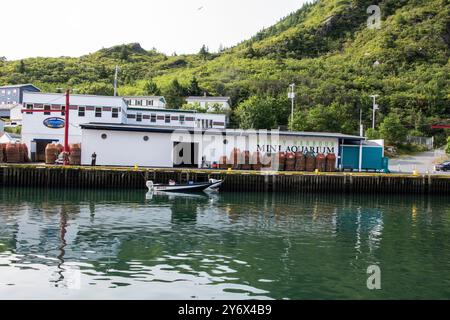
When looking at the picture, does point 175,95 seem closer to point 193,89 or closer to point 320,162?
point 193,89

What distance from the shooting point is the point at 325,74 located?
13562 centimetres

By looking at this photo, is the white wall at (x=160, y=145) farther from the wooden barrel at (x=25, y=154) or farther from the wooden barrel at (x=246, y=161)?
the wooden barrel at (x=25, y=154)

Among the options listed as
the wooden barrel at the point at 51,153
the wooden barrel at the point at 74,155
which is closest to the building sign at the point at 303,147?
the wooden barrel at the point at 74,155

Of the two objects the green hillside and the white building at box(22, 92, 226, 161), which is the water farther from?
the green hillside

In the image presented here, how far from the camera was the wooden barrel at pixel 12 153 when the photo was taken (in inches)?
1955

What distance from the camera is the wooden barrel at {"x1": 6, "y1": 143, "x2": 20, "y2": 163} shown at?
4966 centimetres

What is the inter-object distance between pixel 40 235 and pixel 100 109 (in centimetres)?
3485

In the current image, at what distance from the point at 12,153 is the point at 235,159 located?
23593 millimetres

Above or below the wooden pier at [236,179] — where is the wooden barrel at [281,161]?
above

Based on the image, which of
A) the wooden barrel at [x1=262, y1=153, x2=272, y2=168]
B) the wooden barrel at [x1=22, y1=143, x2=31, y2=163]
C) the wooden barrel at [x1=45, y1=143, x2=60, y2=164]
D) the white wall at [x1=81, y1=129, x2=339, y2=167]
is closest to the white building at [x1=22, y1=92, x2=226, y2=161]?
the wooden barrel at [x1=22, y1=143, x2=31, y2=163]

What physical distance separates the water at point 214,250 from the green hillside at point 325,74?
44428 millimetres

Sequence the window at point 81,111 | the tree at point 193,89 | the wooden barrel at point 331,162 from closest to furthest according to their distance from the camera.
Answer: the wooden barrel at point 331,162 < the window at point 81,111 < the tree at point 193,89

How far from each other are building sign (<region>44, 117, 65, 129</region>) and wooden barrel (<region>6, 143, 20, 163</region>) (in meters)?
5.79

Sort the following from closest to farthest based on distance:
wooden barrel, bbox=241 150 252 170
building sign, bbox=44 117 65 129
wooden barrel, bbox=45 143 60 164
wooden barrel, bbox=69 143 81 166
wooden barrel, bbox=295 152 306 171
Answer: wooden barrel, bbox=69 143 81 166, wooden barrel, bbox=45 143 60 164, wooden barrel, bbox=241 150 252 170, wooden barrel, bbox=295 152 306 171, building sign, bbox=44 117 65 129
